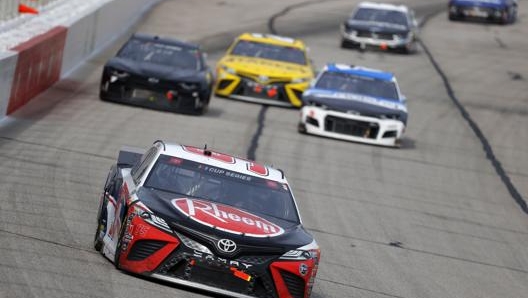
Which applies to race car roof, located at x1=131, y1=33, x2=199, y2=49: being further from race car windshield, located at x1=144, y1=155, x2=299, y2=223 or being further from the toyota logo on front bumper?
the toyota logo on front bumper

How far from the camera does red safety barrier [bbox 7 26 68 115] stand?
19.7m

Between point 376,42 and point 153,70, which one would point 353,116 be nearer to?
point 153,70

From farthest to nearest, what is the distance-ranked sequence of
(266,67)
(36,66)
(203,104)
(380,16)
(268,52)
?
1. (380,16)
2. (268,52)
3. (266,67)
4. (203,104)
5. (36,66)

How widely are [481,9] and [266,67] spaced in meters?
21.4

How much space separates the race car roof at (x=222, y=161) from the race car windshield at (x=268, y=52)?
627 inches

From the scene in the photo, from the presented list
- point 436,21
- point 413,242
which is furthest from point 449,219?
point 436,21

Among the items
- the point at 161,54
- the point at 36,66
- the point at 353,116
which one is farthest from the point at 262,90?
the point at 36,66

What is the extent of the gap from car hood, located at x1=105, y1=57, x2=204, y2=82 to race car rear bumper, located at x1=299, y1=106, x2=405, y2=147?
213 cm

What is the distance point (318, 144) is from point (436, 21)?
25540 millimetres

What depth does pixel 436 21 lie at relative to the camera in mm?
46344

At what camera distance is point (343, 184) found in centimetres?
1809

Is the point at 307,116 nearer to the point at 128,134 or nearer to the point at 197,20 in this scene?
the point at 128,134

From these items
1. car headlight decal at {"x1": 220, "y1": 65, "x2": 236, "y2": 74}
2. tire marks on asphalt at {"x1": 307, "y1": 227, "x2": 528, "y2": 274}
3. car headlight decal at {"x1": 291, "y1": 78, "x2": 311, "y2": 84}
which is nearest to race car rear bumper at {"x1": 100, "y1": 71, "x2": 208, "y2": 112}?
car headlight decal at {"x1": 220, "y1": 65, "x2": 236, "y2": 74}

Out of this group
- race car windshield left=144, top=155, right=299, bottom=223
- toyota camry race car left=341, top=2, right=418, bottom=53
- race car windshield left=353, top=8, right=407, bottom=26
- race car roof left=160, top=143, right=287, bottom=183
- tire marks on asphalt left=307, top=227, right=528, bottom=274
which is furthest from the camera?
race car windshield left=353, top=8, right=407, bottom=26
